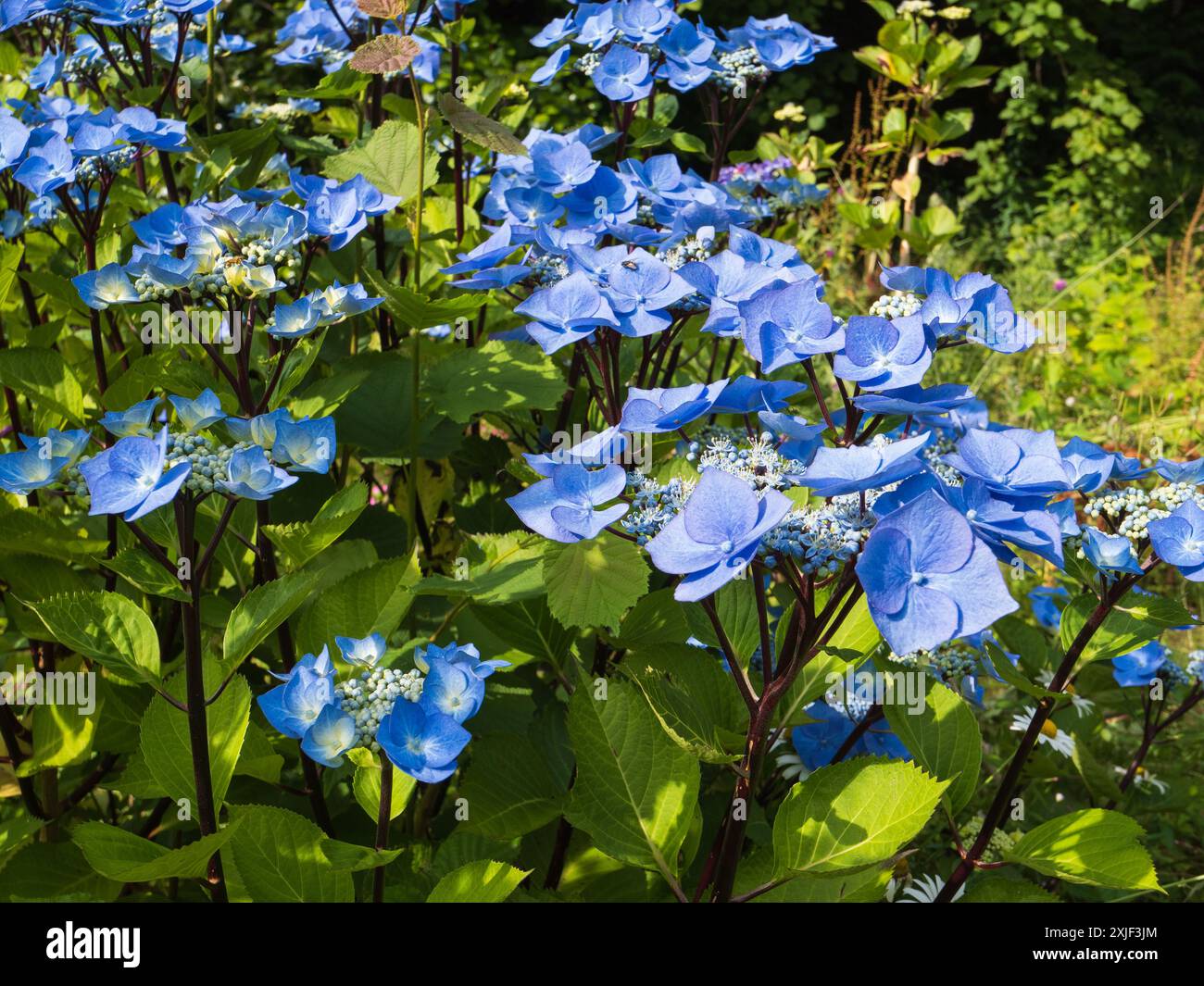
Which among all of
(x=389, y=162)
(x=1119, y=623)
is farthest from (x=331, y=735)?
(x=389, y=162)

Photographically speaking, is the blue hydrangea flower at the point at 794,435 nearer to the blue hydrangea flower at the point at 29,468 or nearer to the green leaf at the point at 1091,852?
the green leaf at the point at 1091,852

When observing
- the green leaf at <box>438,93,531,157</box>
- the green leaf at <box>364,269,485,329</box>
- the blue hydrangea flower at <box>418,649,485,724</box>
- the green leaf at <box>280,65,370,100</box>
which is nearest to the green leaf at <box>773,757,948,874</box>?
the blue hydrangea flower at <box>418,649,485,724</box>

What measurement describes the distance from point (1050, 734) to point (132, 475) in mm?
1631

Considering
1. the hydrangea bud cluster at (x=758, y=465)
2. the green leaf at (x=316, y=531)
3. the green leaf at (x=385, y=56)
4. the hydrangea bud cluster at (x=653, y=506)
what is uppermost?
the green leaf at (x=385, y=56)

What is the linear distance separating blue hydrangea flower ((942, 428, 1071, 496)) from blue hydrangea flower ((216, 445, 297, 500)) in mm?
616

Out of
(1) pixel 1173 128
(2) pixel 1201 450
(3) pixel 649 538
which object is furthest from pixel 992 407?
(1) pixel 1173 128

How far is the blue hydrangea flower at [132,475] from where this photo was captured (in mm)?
995

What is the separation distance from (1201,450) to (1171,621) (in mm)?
2709

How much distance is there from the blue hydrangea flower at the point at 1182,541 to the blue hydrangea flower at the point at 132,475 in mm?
948

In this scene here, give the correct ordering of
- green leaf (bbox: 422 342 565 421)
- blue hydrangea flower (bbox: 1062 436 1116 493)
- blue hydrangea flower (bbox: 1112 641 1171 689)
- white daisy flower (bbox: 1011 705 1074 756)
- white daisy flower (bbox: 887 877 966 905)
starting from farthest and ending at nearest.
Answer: white daisy flower (bbox: 1011 705 1074 756), blue hydrangea flower (bbox: 1112 641 1171 689), white daisy flower (bbox: 887 877 966 905), green leaf (bbox: 422 342 565 421), blue hydrangea flower (bbox: 1062 436 1116 493)

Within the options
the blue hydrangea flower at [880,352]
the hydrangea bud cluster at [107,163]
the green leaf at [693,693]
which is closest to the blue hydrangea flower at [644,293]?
the blue hydrangea flower at [880,352]

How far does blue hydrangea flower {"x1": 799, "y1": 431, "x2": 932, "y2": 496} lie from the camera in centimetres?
87

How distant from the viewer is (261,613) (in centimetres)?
111

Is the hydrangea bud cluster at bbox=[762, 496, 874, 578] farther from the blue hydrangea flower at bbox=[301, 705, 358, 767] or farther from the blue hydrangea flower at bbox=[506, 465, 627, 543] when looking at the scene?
the blue hydrangea flower at bbox=[301, 705, 358, 767]
